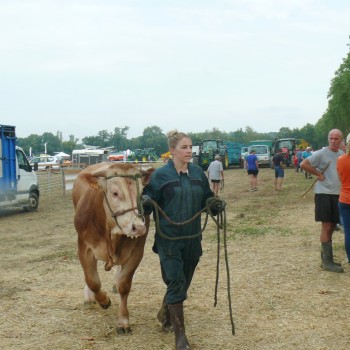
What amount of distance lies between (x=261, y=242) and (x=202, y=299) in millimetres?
3818

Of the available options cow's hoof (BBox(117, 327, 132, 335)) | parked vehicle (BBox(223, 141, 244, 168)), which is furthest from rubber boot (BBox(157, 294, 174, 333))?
parked vehicle (BBox(223, 141, 244, 168))

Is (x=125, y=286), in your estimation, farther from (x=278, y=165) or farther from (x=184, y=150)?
(x=278, y=165)

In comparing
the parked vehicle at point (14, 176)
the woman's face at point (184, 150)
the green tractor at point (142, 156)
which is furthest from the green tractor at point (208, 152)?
the woman's face at point (184, 150)

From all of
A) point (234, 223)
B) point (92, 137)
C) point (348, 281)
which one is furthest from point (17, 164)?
point (92, 137)

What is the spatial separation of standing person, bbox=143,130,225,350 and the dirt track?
51cm

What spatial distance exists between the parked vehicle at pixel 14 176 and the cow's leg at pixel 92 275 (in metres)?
10.6

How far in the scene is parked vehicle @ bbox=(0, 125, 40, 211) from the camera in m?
15.6

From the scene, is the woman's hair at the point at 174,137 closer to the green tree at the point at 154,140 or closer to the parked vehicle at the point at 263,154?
the parked vehicle at the point at 263,154

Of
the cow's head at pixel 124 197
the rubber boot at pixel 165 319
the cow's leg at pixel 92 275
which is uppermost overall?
the cow's head at pixel 124 197

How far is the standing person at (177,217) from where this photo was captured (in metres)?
4.68

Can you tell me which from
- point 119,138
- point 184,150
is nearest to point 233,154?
point 184,150

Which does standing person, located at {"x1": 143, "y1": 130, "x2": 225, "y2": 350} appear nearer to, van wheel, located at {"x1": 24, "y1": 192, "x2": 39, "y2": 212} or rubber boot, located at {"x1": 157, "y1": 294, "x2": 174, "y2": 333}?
rubber boot, located at {"x1": 157, "y1": 294, "x2": 174, "y2": 333}

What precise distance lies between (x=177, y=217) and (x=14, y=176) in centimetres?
1230

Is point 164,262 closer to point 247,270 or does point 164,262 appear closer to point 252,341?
point 252,341
